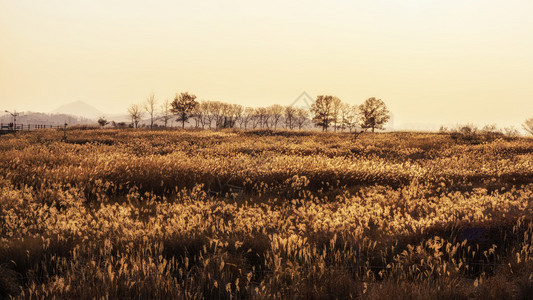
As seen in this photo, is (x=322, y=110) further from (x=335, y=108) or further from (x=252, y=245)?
(x=252, y=245)

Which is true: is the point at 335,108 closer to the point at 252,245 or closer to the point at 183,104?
the point at 183,104

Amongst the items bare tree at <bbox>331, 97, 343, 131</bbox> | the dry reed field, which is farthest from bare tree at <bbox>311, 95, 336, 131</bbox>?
the dry reed field

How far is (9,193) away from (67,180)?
2.31 meters

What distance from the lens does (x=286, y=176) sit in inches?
455

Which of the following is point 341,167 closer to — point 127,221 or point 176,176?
point 176,176

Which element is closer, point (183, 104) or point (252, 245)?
point (252, 245)

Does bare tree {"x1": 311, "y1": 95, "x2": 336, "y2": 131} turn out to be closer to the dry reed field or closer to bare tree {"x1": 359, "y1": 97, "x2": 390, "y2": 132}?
bare tree {"x1": 359, "y1": 97, "x2": 390, "y2": 132}

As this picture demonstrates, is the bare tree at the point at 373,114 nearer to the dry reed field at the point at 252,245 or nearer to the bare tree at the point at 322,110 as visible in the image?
the bare tree at the point at 322,110

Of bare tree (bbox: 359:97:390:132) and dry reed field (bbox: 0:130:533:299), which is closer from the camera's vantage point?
dry reed field (bbox: 0:130:533:299)

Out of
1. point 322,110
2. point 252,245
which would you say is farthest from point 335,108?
point 252,245

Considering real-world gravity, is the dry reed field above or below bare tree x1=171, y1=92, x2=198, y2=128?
below

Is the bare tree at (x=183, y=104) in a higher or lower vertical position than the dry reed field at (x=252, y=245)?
higher

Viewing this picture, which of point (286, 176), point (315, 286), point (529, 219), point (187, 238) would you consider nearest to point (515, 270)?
point (529, 219)

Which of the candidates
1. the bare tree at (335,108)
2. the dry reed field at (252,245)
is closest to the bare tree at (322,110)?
the bare tree at (335,108)
